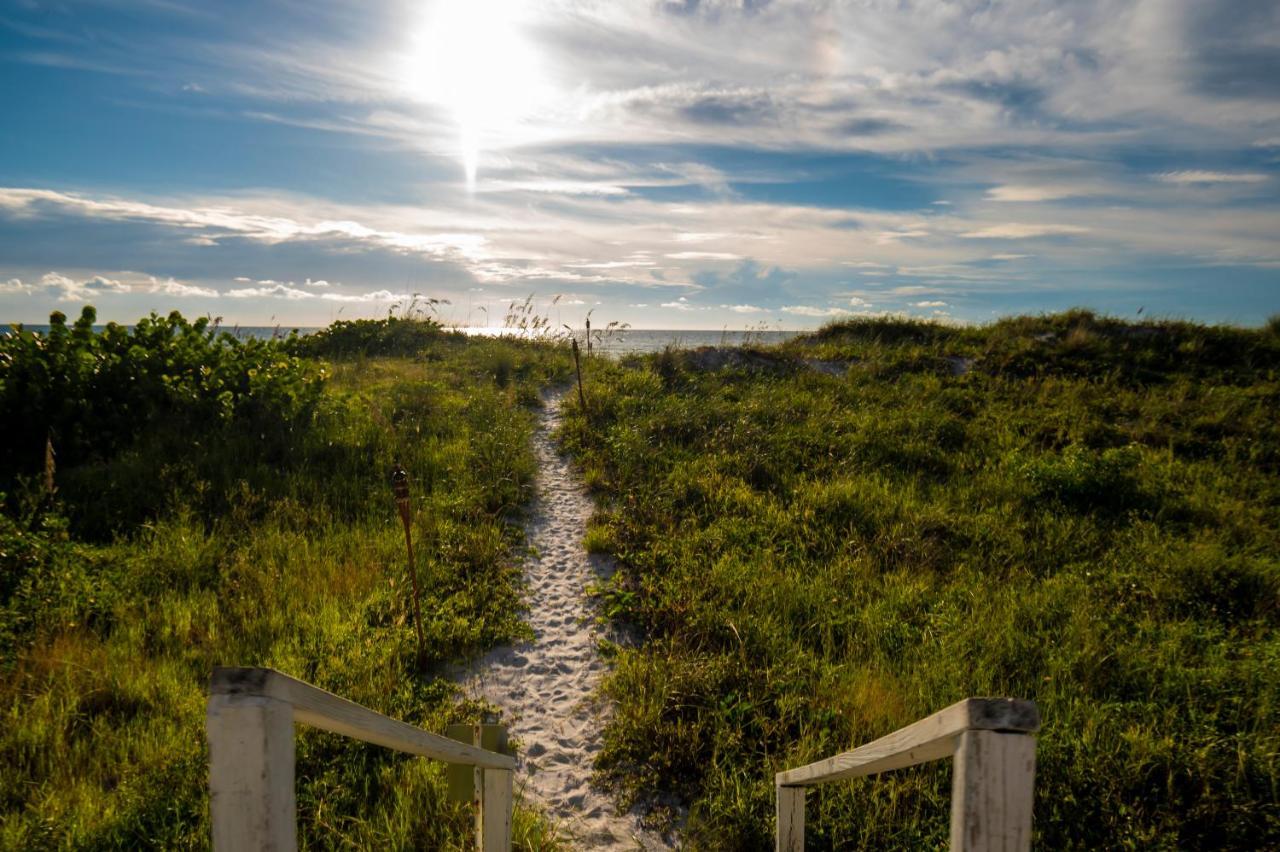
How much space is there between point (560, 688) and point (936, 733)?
4.61m

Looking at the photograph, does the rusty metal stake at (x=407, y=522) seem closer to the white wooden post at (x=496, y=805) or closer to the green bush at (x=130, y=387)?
the white wooden post at (x=496, y=805)

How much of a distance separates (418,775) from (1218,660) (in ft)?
21.7

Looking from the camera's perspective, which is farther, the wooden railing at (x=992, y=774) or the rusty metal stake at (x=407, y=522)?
the rusty metal stake at (x=407, y=522)

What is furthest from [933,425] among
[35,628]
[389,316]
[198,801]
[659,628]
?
[389,316]

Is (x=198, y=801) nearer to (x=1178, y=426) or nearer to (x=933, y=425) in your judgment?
(x=933, y=425)

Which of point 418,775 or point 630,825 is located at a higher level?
point 418,775

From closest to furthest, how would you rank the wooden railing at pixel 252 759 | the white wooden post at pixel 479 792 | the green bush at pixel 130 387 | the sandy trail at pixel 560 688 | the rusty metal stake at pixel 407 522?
the wooden railing at pixel 252 759
the white wooden post at pixel 479 792
the sandy trail at pixel 560 688
the rusty metal stake at pixel 407 522
the green bush at pixel 130 387

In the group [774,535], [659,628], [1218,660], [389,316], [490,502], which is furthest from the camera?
[389,316]

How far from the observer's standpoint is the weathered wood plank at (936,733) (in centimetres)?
117

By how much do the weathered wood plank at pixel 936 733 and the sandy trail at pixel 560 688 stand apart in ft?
8.27

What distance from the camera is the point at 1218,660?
5062 mm

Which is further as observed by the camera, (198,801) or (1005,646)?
(1005,646)

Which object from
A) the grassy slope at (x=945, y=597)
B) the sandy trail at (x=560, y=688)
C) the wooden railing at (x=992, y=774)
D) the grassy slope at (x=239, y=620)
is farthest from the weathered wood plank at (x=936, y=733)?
the grassy slope at (x=239, y=620)

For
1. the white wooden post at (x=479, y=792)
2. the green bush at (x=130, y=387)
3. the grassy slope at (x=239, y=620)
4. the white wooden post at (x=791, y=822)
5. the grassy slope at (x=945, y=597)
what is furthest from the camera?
the green bush at (x=130, y=387)
